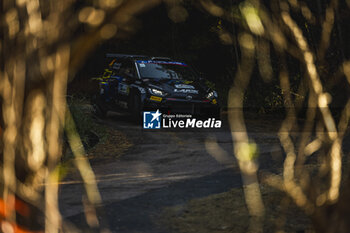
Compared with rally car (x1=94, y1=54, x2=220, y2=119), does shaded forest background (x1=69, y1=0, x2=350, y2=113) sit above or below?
above

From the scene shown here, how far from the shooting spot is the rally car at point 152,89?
16.0 m

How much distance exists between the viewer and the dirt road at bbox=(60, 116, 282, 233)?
24.3 ft

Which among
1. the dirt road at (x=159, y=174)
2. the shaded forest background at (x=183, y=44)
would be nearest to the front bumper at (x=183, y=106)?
the dirt road at (x=159, y=174)

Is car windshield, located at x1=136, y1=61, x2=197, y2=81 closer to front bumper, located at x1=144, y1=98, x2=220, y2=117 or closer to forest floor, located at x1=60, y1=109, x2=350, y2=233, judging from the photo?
front bumper, located at x1=144, y1=98, x2=220, y2=117

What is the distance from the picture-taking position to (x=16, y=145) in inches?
92.7

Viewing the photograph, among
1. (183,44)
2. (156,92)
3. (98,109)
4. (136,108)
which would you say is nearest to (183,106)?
(156,92)

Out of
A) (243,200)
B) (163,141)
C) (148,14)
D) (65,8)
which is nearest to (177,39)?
(148,14)

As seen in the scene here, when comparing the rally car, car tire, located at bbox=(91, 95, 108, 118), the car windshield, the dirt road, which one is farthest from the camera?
car tire, located at bbox=(91, 95, 108, 118)

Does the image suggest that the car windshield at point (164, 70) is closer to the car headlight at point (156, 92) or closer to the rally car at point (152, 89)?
the rally car at point (152, 89)

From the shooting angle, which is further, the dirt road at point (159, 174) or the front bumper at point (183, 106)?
the front bumper at point (183, 106)

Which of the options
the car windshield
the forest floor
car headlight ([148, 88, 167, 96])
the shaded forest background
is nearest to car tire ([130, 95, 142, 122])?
car headlight ([148, 88, 167, 96])

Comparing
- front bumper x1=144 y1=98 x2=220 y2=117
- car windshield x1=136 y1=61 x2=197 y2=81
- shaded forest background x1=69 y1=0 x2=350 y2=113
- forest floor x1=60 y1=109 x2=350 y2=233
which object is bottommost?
forest floor x1=60 y1=109 x2=350 y2=233

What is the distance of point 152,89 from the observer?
16.0 meters

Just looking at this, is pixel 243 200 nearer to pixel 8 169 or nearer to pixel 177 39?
pixel 8 169
